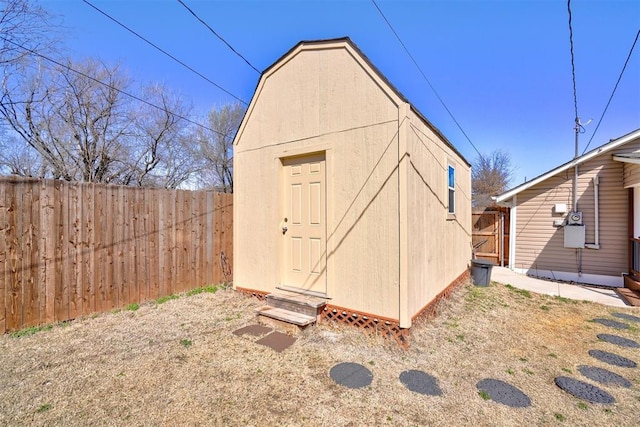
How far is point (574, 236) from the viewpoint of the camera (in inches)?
309

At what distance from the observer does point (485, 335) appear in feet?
13.3

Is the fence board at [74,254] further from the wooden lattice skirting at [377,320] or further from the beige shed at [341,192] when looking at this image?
the wooden lattice skirting at [377,320]

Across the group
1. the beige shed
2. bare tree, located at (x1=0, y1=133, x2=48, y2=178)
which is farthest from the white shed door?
bare tree, located at (x1=0, y1=133, x2=48, y2=178)

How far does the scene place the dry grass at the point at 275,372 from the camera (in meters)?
2.29

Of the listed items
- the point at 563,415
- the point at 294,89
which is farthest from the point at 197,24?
the point at 563,415

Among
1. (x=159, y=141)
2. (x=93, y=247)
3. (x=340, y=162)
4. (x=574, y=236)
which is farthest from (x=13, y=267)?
(x=574, y=236)

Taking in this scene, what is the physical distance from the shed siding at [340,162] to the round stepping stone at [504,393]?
1.15 meters

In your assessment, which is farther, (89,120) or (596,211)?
(89,120)

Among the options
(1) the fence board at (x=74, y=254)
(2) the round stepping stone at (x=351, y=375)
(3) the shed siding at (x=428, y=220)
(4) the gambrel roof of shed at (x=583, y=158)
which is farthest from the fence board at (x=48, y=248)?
(4) the gambrel roof of shed at (x=583, y=158)

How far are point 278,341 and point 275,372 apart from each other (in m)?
0.73

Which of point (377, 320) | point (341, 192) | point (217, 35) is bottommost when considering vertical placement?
point (377, 320)

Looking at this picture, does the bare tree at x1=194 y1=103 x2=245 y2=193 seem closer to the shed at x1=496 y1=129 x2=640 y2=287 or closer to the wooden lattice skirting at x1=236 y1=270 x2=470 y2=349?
the wooden lattice skirting at x1=236 y1=270 x2=470 y2=349

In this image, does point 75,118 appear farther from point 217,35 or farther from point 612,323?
point 612,323

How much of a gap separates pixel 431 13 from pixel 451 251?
490cm
